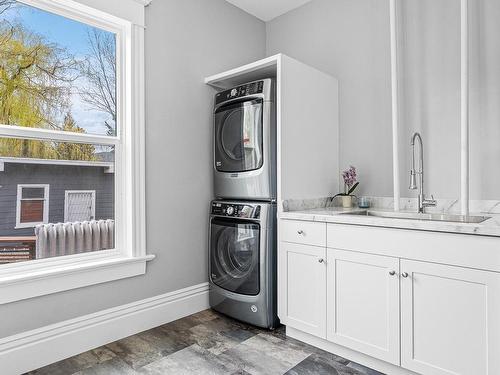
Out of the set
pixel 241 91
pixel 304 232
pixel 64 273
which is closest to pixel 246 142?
pixel 241 91

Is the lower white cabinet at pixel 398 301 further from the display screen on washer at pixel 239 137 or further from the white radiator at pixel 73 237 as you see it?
the white radiator at pixel 73 237

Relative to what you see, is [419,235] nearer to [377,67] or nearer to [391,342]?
[391,342]

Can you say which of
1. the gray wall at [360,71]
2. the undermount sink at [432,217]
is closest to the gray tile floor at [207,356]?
the undermount sink at [432,217]

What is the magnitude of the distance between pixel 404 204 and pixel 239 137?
129cm

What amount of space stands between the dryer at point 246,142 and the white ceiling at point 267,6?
965 millimetres

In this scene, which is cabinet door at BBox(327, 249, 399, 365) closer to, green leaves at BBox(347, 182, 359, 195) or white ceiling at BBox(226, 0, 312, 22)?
green leaves at BBox(347, 182, 359, 195)

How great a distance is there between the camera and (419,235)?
65.9 inches

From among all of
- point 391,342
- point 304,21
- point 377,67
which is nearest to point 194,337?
point 391,342

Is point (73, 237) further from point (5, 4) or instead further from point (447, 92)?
point (447, 92)

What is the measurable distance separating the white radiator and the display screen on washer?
947 millimetres

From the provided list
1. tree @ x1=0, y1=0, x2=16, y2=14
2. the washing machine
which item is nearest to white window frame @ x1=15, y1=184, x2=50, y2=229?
tree @ x1=0, y1=0, x2=16, y2=14

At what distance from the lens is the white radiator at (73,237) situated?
→ 2.04m

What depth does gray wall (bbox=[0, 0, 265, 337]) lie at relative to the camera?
7.97 feet

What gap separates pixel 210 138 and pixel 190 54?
0.67 metres
